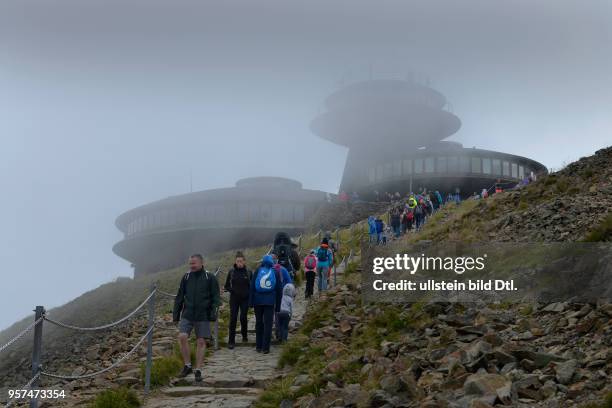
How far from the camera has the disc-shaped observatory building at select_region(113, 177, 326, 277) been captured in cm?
6097

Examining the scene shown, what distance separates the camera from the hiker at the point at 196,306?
9.93 meters

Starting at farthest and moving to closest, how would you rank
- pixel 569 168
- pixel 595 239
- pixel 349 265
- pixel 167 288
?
1. pixel 167 288
2. pixel 569 168
3. pixel 349 265
4. pixel 595 239

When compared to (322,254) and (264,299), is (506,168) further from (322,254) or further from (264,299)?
(264,299)

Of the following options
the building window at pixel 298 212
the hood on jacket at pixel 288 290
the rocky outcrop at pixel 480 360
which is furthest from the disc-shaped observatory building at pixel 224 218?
the rocky outcrop at pixel 480 360

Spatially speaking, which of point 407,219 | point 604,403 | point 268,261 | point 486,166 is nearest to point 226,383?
point 268,261

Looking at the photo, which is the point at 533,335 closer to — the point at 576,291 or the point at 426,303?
the point at 576,291

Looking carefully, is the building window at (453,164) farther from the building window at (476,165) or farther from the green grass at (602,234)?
the green grass at (602,234)

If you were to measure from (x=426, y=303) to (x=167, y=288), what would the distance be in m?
24.1

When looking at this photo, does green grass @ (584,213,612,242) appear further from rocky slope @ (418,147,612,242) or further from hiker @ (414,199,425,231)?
hiker @ (414,199,425,231)

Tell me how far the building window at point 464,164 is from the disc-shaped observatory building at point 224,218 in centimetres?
1360

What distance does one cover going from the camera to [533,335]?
28.5ft

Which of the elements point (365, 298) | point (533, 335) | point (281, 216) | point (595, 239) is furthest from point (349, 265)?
point (281, 216)

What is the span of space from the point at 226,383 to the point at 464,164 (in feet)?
188

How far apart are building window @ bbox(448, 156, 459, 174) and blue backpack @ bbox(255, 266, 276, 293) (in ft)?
177
